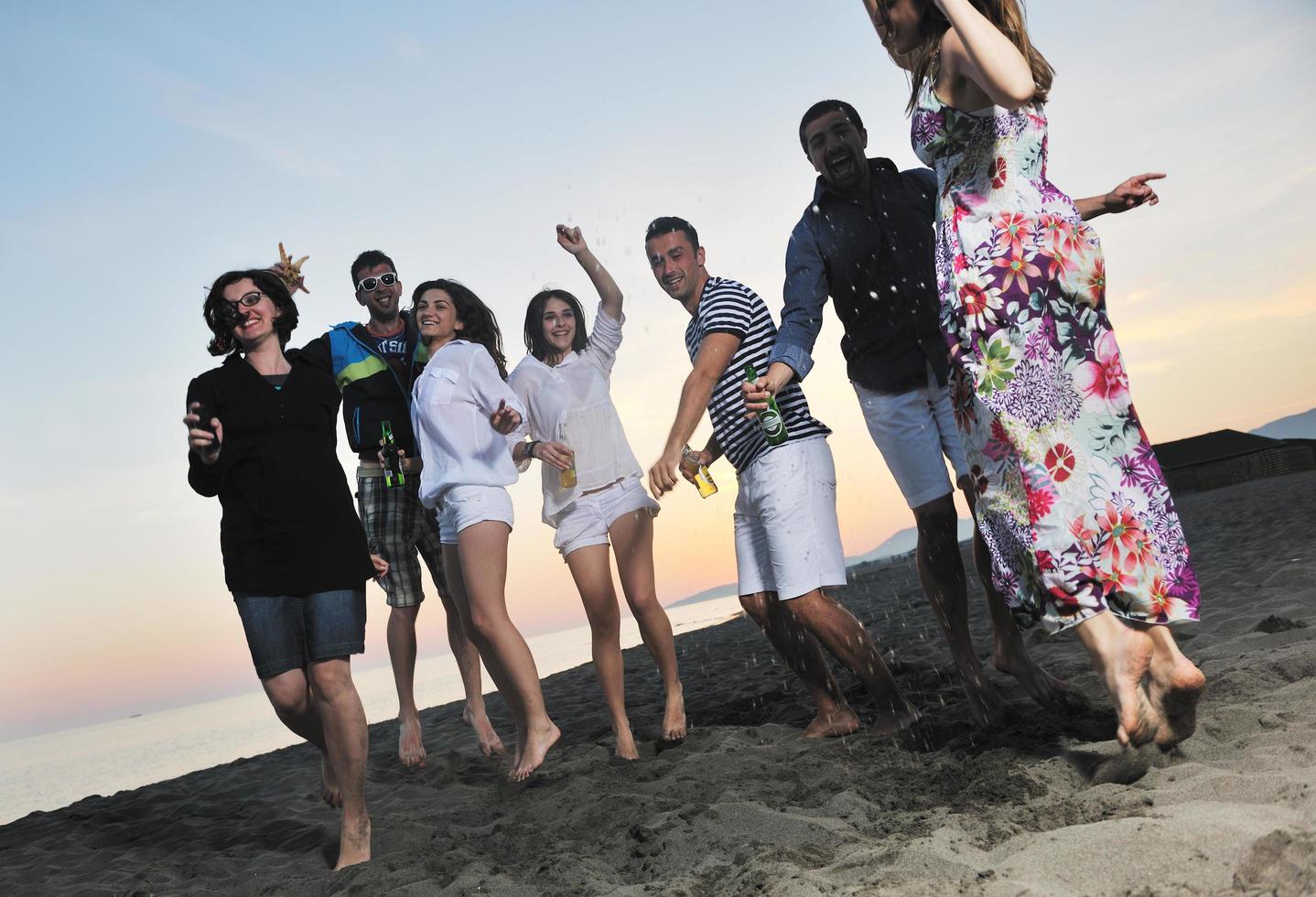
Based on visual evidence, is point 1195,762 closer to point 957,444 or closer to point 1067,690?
point 1067,690

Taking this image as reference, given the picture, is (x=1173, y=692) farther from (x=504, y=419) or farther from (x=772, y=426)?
(x=504, y=419)

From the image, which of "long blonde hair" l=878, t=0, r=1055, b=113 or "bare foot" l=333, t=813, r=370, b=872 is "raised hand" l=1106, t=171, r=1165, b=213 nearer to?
"long blonde hair" l=878, t=0, r=1055, b=113

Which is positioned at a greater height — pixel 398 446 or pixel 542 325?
pixel 542 325

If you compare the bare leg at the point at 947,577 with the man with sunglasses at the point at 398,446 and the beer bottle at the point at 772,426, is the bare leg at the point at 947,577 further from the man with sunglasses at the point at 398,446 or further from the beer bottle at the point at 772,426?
the man with sunglasses at the point at 398,446

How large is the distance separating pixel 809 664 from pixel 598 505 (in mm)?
1123

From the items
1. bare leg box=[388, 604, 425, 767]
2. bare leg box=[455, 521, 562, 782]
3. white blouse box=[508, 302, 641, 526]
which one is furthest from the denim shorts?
bare leg box=[388, 604, 425, 767]

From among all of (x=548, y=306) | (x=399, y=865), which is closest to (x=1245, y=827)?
(x=399, y=865)

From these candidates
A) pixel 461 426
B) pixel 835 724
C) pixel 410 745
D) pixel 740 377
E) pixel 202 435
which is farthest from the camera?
pixel 410 745

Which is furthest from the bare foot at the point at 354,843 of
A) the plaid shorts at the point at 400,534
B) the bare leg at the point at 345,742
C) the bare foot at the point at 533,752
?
the plaid shorts at the point at 400,534

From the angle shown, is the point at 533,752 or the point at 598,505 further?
the point at 598,505

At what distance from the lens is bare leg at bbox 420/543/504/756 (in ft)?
16.4

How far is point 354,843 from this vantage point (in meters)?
3.23

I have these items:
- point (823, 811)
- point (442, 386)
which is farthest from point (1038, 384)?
point (442, 386)

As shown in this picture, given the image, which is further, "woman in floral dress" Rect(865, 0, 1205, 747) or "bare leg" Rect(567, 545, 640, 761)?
"bare leg" Rect(567, 545, 640, 761)
